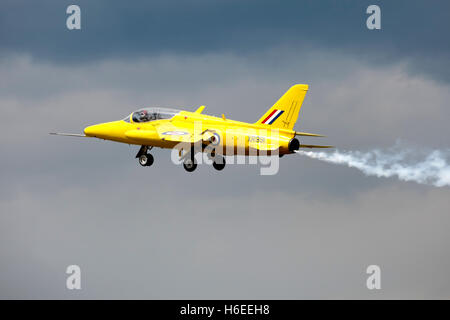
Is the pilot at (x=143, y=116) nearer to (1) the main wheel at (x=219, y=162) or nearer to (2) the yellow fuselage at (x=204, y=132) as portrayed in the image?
(2) the yellow fuselage at (x=204, y=132)

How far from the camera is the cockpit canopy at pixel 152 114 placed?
4650 cm

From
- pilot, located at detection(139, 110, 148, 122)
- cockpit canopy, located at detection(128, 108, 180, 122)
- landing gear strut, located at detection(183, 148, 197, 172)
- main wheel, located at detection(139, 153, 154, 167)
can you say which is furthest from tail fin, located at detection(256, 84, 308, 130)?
main wheel, located at detection(139, 153, 154, 167)

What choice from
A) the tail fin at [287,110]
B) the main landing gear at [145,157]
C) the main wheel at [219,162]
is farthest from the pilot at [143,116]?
the tail fin at [287,110]

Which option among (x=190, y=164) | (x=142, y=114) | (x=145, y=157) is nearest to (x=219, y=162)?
(x=190, y=164)

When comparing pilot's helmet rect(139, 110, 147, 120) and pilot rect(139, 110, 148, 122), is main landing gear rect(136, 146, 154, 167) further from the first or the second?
pilot's helmet rect(139, 110, 147, 120)

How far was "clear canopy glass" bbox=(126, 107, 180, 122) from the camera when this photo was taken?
153ft

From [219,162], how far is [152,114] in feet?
18.1

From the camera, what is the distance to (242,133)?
43.0 meters

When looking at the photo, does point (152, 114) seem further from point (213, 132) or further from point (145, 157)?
point (213, 132)

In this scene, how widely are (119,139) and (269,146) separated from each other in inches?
473

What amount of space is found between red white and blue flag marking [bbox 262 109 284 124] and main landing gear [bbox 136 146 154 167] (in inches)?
350
